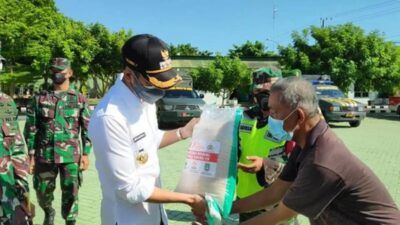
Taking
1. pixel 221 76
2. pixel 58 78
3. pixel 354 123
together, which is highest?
pixel 221 76

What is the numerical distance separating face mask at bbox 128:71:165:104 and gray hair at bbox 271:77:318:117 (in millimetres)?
562

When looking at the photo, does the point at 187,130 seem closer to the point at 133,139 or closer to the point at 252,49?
the point at 133,139

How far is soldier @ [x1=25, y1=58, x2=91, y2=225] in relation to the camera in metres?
4.74

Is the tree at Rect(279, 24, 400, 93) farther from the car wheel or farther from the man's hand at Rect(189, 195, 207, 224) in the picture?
the man's hand at Rect(189, 195, 207, 224)

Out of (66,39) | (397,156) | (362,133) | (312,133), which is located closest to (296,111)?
(312,133)

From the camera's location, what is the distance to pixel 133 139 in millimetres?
2105

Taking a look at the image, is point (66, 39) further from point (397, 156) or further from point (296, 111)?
point (296, 111)

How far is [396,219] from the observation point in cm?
204

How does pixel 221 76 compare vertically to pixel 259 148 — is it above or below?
above

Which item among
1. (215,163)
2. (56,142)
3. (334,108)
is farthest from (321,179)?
(334,108)

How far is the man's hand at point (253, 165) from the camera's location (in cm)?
287

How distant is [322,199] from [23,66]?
2839cm

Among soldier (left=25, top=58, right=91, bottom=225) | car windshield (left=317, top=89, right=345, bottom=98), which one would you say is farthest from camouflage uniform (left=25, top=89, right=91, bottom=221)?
car windshield (left=317, top=89, right=345, bottom=98)

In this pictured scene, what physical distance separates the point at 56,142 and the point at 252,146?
7.84 ft
